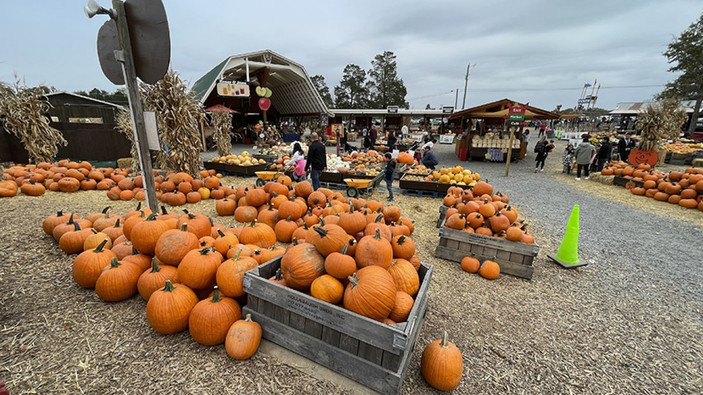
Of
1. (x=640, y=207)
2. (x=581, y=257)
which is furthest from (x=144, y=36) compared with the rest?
(x=640, y=207)

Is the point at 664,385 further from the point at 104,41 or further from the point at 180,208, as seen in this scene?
the point at 180,208

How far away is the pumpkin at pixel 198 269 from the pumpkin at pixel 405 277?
1.62 meters

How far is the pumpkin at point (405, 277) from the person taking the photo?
2434 millimetres

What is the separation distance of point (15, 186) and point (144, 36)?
5627 millimetres

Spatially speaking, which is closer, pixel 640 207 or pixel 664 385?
pixel 664 385

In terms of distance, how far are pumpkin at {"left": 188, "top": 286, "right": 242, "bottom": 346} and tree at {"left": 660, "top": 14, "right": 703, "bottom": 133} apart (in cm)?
4352

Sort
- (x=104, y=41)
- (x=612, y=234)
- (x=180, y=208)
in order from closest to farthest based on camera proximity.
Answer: (x=104, y=41)
(x=612, y=234)
(x=180, y=208)

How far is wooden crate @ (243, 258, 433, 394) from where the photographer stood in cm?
193

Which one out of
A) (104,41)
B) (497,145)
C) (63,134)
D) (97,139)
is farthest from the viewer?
(497,145)

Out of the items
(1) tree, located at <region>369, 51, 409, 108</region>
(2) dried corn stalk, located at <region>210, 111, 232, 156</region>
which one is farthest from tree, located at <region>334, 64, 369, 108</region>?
(2) dried corn stalk, located at <region>210, 111, 232, 156</region>

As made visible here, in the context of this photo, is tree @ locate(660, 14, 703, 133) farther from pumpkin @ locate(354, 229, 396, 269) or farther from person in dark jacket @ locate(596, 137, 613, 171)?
pumpkin @ locate(354, 229, 396, 269)

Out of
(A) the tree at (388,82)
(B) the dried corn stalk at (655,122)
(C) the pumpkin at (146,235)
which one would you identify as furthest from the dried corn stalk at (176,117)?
(A) the tree at (388,82)

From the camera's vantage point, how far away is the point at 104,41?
144 inches

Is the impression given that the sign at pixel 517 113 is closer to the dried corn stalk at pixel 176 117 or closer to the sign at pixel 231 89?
the dried corn stalk at pixel 176 117
